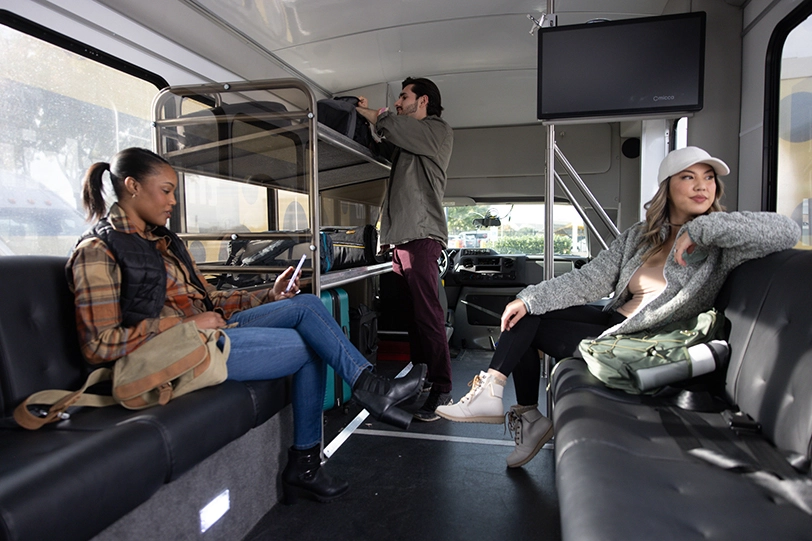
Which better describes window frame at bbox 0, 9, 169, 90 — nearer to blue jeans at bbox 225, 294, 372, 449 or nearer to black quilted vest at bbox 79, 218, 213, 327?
black quilted vest at bbox 79, 218, 213, 327

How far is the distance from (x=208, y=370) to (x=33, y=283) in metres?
0.68

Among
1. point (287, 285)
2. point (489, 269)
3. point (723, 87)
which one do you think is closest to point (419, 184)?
point (287, 285)

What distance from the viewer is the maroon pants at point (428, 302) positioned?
3.33 meters

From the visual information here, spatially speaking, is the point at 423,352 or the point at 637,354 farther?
the point at 423,352

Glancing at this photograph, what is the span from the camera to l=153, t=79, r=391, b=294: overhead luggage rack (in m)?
2.59

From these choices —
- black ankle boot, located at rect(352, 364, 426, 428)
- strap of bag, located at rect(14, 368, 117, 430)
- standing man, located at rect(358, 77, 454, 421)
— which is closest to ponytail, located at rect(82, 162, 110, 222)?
strap of bag, located at rect(14, 368, 117, 430)

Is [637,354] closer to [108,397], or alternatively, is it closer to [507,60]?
[108,397]

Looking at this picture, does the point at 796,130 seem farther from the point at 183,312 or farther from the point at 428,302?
the point at 183,312

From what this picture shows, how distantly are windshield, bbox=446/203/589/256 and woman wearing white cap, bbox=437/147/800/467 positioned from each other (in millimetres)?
3783

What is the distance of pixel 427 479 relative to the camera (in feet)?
7.98

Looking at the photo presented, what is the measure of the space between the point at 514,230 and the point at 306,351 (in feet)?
15.2

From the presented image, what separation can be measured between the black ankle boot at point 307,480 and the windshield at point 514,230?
14.1 ft

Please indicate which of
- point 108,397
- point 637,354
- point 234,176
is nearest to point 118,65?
point 234,176

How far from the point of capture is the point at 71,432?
56.5 inches
